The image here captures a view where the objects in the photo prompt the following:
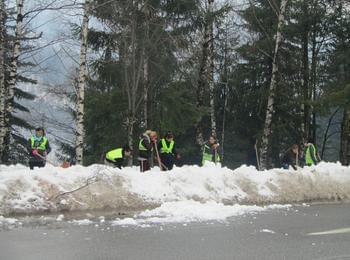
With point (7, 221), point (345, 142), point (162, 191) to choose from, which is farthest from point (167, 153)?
point (345, 142)

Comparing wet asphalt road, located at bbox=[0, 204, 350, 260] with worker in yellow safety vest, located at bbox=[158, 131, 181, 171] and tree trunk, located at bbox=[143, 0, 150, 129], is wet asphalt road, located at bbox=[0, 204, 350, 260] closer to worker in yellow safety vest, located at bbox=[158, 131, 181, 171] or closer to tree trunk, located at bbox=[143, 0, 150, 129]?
worker in yellow safety vest, located at bbox=[158, 131, 181, 171]

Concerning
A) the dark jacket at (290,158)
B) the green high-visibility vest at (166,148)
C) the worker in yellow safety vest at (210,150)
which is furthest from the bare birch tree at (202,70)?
the green high-visibility vest at (166,148)

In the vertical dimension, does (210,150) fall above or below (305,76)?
below

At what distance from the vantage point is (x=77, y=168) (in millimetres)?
11984

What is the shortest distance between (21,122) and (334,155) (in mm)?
30928

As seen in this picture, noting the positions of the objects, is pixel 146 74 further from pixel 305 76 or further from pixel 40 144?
pixel 305 76

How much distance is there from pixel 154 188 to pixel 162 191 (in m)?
0.19

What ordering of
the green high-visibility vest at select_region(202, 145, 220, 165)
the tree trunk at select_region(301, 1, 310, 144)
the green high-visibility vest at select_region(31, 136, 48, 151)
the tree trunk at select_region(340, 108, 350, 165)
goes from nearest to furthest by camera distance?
the green high-visibility vest at select_region(31, 136, 48, 151)
the green high-visibility vest at select_region(202, 145, 220, 165)
the tree trunk at select_region(340, 108, 350, 165)
the tree trunk at select_region(301, 1, 310, 144)

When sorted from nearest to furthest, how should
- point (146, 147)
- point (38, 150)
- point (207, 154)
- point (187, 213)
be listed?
point (187, 213)
point (38, 150)
point (146, 147)
point (207, 154)

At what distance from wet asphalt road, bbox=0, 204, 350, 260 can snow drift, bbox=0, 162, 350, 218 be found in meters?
1.39

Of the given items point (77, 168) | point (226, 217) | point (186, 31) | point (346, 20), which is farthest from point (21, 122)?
point (226, 217)

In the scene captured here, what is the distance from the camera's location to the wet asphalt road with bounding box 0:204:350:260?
7188 millimetres

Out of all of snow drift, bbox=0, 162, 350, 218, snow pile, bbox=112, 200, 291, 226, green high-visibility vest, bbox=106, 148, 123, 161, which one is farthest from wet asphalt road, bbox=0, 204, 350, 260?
green high-visibility vest, bbox=106, 148, 123, 161

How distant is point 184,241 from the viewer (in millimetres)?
8055
